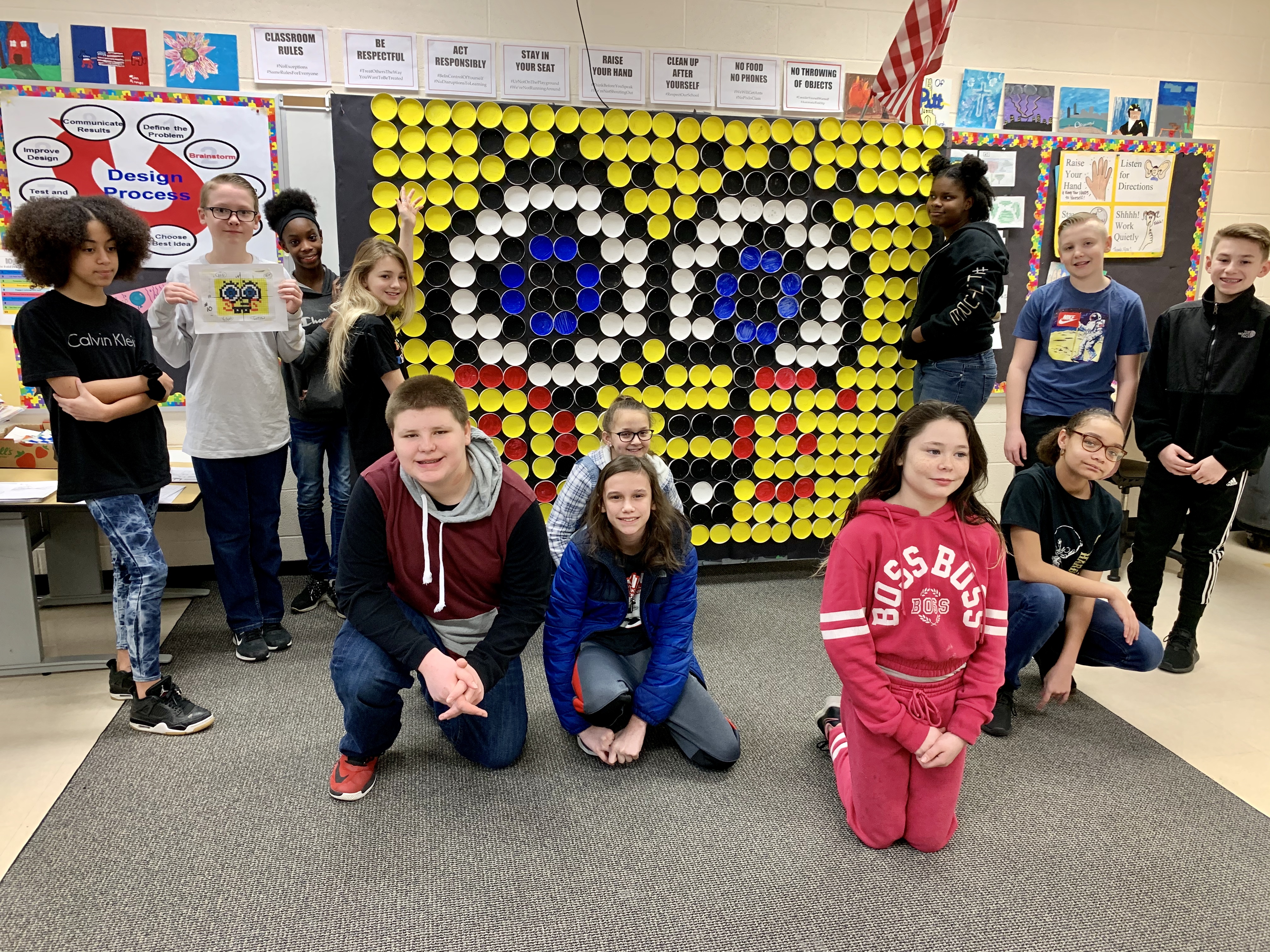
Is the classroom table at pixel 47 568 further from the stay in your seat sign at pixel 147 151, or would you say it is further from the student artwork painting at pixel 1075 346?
the student artwork painting at pixel 1075 346

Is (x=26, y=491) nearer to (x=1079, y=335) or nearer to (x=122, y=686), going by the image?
(x=122, y=686)

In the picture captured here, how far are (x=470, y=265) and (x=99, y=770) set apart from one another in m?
1.92

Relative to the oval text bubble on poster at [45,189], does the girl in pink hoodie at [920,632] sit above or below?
Result: below

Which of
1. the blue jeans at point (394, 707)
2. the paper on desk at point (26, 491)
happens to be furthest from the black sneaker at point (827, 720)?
the paper on desk at point (26, 491)

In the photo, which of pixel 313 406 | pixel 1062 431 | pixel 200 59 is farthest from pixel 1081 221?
pixel 200 59

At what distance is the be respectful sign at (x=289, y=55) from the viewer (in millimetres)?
2945

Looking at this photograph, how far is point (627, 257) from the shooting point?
3.10 meters

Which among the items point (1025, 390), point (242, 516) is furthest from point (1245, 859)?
point (242, 516)

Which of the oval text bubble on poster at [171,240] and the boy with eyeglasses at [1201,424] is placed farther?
the oval text bubble on poster at [171,240]

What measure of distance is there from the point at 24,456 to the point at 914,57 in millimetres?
3482

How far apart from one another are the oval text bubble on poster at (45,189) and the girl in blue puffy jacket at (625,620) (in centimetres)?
235

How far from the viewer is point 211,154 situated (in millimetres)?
2979

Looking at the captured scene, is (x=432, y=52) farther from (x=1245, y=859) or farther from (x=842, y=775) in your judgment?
(x=1245, y=859)

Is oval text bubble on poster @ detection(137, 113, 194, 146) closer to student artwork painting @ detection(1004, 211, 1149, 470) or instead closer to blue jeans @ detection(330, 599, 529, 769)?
blue jeans @ detection(330, 599, 529, 769)
